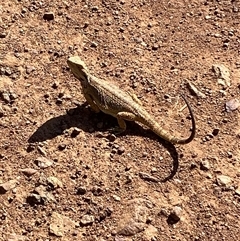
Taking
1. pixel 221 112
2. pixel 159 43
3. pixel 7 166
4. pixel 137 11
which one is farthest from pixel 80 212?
pixel 137 11

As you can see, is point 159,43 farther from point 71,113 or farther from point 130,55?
point 71,113

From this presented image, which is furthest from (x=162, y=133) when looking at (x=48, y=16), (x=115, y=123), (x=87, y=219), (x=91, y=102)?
(x=48, y=16)

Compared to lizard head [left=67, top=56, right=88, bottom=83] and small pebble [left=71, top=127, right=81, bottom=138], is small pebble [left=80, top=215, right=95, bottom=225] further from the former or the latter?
lizard head [left=67, top=56, right=88, bottom=83]

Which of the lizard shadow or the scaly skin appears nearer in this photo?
the lizard shadow

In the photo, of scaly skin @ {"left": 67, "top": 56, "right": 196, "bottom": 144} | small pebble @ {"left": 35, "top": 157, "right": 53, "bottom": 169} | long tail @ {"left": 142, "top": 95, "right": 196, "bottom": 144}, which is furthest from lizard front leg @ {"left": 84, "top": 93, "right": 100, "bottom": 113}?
small pebble @ {"left": 35, "top": 157, "right": 53, "bottom": 169}

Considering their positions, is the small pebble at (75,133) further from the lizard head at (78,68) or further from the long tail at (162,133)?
the long tail at (162,133)

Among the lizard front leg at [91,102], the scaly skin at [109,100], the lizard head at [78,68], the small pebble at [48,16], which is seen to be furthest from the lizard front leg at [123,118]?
the small pebble at [48,16]

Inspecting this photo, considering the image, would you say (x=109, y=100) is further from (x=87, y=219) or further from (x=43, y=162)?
(x=87, y=219)

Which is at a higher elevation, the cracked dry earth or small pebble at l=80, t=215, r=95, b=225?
the cracked dry earth
